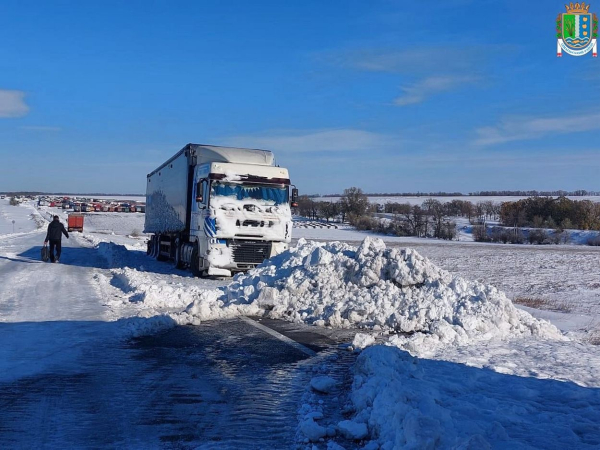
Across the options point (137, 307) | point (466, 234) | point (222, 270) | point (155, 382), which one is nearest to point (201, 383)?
point (155, 382)

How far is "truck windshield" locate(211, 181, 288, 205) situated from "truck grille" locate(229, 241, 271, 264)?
1.39 meters

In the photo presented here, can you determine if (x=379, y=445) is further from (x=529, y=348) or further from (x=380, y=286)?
(x=380, y=286)

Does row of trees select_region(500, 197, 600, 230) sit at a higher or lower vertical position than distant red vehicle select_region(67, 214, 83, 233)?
higher

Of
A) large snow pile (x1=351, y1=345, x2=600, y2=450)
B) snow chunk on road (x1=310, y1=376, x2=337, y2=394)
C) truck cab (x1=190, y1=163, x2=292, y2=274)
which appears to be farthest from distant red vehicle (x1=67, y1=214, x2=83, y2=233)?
large snow pile (x1=351, y1=345, x2=600, y2=450)

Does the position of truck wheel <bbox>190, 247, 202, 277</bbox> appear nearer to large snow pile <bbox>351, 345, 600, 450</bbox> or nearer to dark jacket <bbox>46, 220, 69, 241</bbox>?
dark jacket <bbox>46, 220, 69, 241</bbox>

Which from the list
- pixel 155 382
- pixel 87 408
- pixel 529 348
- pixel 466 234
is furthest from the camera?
pixel 466 234

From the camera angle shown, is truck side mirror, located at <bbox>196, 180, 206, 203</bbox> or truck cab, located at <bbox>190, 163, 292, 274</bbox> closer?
truck cab, located at <bbox>190, 163, 292, 274</bbox>

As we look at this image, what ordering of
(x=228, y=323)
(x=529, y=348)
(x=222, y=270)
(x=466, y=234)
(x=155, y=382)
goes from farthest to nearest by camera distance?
(x=466, y=234)
(x=222, y=270)
(x=228, y=323)
(x=529, y=348)
(x=155, y=382)

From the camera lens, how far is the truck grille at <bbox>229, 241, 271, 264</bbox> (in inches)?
736

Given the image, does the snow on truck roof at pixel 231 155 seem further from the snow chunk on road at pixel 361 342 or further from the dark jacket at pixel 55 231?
the snow chunk on road at pixel 361 342

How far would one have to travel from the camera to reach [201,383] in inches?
284

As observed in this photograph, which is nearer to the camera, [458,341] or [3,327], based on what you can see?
[458,341]

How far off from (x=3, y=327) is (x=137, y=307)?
315 cm

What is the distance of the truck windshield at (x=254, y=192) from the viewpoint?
18.5 m
